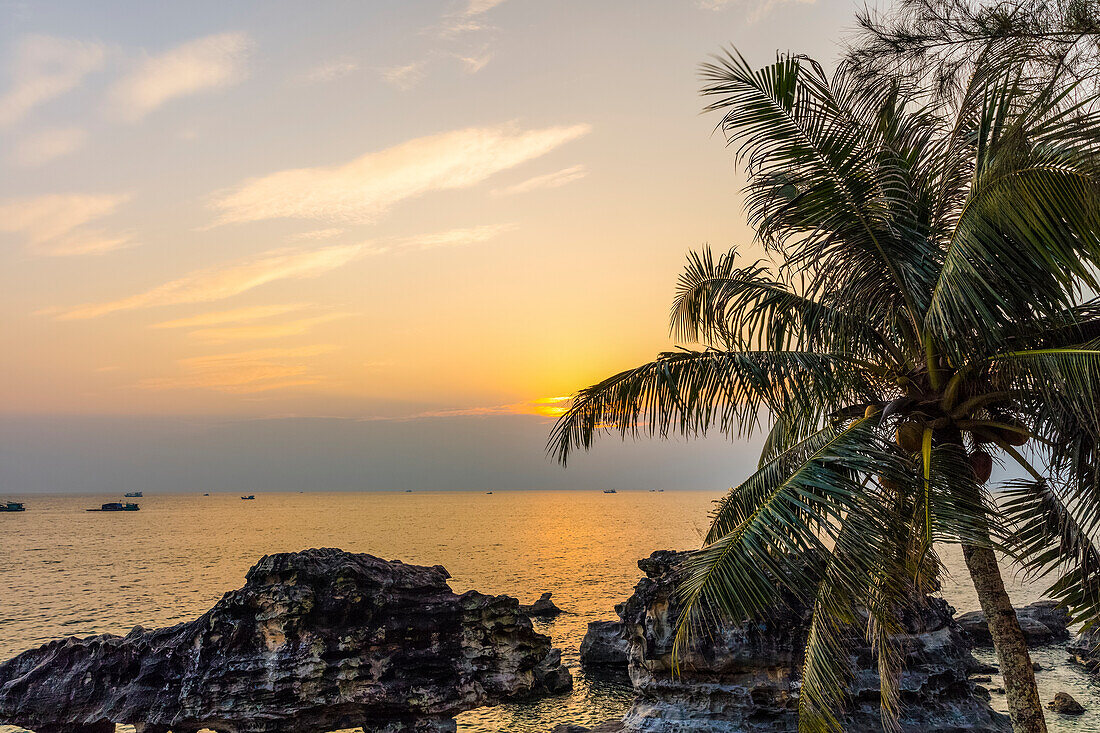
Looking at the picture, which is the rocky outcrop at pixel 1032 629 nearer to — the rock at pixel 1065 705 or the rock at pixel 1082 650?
the rock at pixel 1082 650

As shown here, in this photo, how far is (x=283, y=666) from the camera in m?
16.6

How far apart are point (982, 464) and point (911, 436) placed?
0.94 meters

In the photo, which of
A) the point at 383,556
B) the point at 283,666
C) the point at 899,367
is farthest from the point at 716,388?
the point at 383,556

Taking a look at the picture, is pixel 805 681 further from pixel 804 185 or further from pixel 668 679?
pixel 668 679

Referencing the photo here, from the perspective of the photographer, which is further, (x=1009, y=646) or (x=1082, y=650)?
(x=1082, y=650)

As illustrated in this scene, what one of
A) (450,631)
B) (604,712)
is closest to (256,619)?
(450,631)

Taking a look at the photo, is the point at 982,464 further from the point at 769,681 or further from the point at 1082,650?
the point at 1082,650

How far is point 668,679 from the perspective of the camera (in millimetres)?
15297

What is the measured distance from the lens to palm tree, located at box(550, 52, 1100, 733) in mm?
6539

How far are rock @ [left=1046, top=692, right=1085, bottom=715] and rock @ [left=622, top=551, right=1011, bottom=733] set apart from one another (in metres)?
7.87

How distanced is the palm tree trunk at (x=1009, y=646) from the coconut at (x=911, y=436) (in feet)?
4.28

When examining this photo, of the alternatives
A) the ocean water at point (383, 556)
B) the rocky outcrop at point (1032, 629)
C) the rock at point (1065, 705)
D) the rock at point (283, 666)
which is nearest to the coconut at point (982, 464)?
the ocean water at point (383, 556)

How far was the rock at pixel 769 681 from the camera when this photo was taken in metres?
14.3

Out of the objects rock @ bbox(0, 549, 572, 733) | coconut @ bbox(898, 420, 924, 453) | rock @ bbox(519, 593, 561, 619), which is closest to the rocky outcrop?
rock @ bbox(519, 593, 561, 619)
